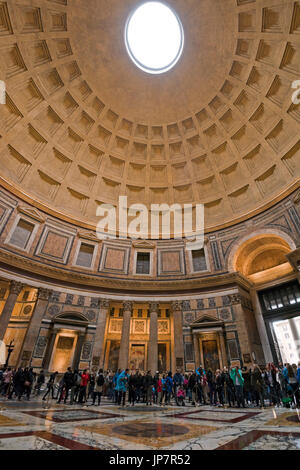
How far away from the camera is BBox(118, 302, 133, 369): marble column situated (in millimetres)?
16891

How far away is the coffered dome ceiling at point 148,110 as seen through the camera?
17375mm

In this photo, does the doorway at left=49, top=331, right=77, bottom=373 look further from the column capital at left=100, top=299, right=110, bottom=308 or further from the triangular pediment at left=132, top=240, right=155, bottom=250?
the triangular pediment at left=132, top=240, right=155, bottom=250

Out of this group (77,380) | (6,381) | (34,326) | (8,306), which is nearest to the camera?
(77,380)

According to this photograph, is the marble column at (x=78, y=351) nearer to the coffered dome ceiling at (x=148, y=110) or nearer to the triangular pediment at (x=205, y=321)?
the triangular pediment at (x=205, y=321)

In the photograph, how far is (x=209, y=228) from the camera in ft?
72.2

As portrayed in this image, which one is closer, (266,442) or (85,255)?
(266,442)

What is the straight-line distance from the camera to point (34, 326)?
15805mm

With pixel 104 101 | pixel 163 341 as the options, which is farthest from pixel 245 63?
pixel 163 341

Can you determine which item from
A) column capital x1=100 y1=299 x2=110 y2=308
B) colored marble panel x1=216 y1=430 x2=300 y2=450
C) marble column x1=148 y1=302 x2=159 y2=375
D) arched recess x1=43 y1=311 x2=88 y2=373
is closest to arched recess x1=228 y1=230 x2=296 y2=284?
marble column x1=148 y1=302 x2=159 y2=375

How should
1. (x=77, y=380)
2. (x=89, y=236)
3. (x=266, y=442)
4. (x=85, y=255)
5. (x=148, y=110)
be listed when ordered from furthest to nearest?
1. (x=148, y=110)
2. (x=89, y=236)
3. (x=85, y=255)
4. (x=77, y=380)
5. (x=266, y=442)

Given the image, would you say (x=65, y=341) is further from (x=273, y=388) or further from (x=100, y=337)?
(x=273, y=388)

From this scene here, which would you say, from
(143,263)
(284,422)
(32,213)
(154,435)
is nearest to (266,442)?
(154,435)

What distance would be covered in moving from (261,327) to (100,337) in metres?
12.9

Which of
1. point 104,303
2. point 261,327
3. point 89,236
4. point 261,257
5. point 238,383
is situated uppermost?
point 89,236
